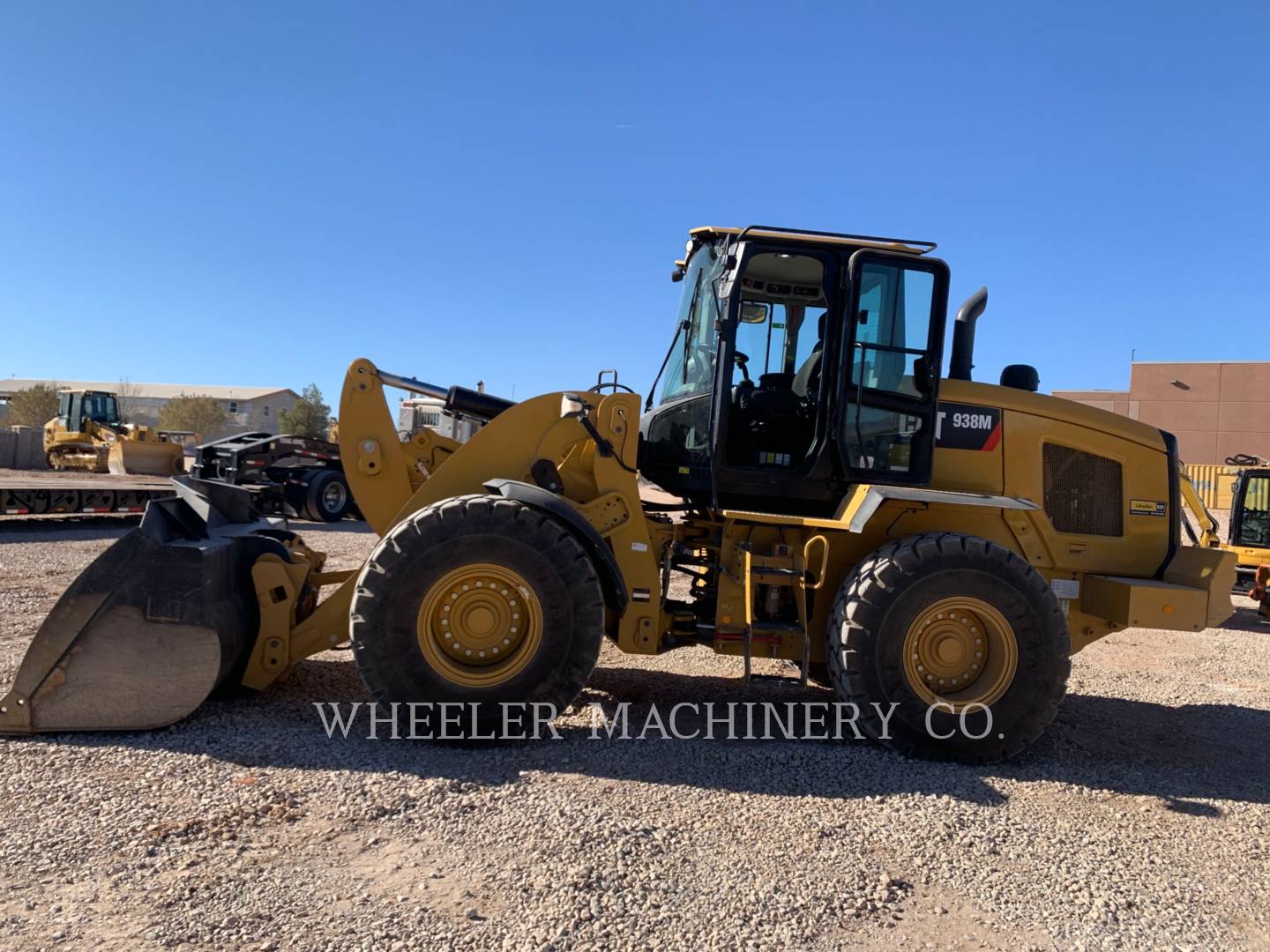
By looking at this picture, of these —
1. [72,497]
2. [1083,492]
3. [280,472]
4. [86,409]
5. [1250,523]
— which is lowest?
[72,497]

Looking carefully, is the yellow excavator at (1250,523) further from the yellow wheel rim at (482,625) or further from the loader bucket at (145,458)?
the loader bucket at (145,458)

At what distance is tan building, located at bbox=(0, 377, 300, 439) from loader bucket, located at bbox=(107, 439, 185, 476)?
44681 mm

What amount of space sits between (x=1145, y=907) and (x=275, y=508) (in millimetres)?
17673

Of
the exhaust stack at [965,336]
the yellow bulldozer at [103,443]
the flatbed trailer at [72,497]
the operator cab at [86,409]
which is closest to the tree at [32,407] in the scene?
the yellow bulldozer at [103,443]

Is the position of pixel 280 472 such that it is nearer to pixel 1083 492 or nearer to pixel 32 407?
pixel 1083 492

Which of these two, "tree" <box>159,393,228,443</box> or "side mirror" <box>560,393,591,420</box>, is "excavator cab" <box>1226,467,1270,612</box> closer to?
"side mirror" <box>560,393,591,420</box>

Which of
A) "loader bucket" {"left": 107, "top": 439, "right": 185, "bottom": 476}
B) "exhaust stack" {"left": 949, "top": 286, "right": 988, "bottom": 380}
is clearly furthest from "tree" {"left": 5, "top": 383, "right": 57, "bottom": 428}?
"exhaust stack" {"left": 949, "top": 286, "right": 988, "bottom": 380}

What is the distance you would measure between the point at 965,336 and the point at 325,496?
14622mm

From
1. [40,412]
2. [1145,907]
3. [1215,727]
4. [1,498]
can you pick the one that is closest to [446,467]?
[1145,907]

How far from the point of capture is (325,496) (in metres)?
17.4

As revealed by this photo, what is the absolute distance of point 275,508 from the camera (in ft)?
59.2

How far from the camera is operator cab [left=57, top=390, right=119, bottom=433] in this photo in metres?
27.4

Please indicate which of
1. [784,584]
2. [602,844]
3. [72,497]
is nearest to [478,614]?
[602,844]

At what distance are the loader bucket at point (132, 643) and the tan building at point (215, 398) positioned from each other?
221ft
